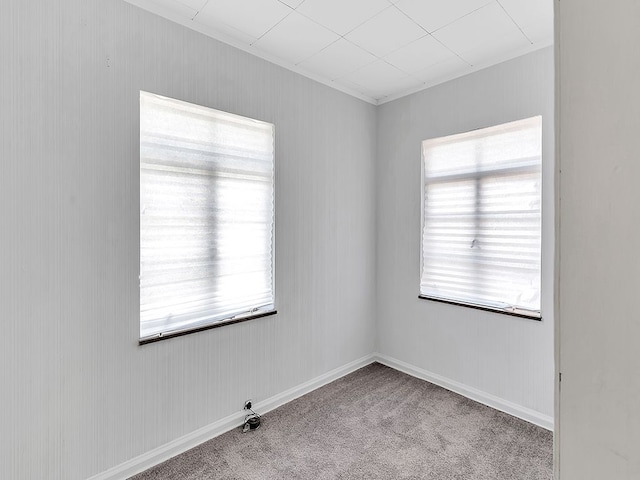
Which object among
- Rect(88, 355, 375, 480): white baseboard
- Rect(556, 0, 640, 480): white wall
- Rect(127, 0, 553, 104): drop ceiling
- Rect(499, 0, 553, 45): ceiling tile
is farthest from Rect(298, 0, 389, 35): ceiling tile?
Rect(88, 355, 375, 480): white baseboard

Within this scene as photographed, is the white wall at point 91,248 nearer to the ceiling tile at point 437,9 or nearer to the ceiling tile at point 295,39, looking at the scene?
the ceiling tile at point 295,39

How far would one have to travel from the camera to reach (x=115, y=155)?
5.97ft

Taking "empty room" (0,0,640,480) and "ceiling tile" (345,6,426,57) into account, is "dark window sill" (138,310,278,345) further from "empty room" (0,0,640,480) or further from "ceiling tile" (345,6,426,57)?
"ceiling tile" (345,6,426,57)

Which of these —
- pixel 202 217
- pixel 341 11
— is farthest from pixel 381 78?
pixel 202 217

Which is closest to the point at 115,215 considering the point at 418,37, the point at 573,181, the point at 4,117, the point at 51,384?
the point at 4,117

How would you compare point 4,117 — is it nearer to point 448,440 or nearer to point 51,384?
point 51,384

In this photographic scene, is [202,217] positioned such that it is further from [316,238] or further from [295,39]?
[295,39]

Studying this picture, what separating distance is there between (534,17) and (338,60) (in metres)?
1.31

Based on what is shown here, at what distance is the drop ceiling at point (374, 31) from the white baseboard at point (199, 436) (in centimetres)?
261

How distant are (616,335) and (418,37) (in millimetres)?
2264

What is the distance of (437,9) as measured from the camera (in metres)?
1.95

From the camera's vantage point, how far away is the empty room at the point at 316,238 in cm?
67

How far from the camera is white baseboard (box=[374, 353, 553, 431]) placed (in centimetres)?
237

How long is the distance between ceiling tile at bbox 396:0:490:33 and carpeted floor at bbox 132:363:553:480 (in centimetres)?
273
